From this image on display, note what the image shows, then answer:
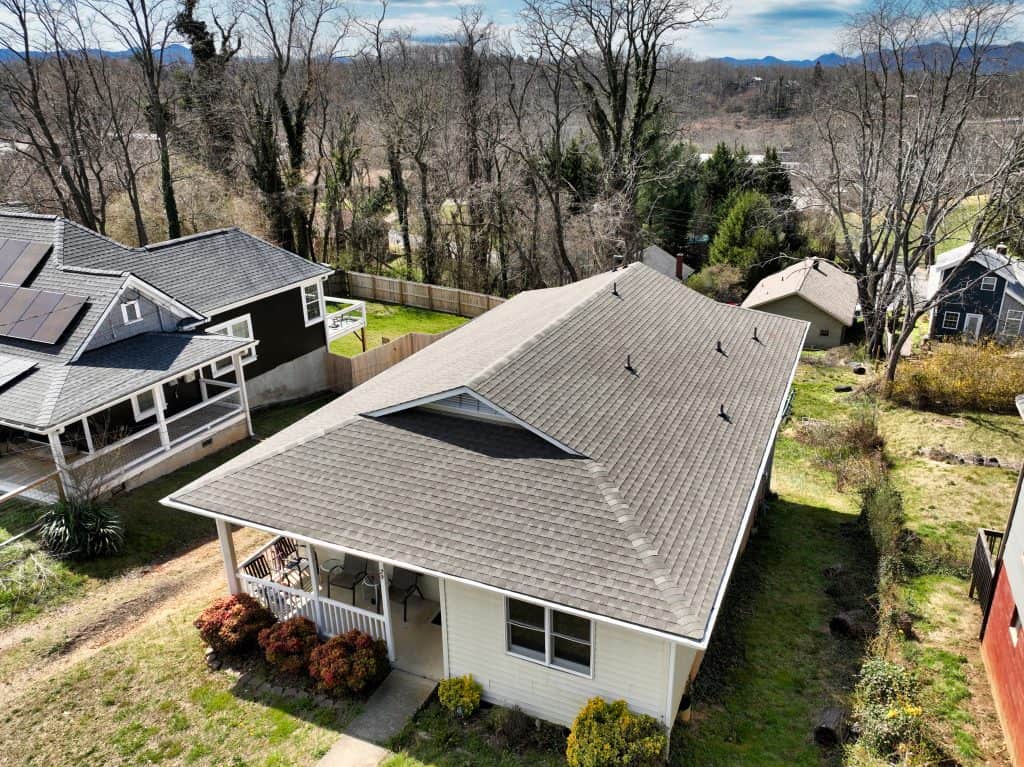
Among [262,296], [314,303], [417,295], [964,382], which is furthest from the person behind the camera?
[417,295]

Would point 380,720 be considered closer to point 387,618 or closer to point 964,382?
point 387,618

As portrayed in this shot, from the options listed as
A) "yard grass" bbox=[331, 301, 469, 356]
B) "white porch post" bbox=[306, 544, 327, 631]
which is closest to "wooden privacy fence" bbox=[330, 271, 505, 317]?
"yard grass" bbox=[331, 301, 469, 356]

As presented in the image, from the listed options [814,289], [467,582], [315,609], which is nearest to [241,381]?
[315,609]

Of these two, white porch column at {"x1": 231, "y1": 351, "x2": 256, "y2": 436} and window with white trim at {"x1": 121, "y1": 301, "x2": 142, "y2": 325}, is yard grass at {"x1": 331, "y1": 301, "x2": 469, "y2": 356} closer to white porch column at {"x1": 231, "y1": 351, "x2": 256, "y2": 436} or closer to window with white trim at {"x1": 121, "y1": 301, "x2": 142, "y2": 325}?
white porch column at {"x1": 231, "y1": 351, "x2": 256, "y2": 436}

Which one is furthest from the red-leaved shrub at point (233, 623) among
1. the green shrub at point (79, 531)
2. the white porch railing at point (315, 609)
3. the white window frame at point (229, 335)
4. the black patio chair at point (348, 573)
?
the white window frame at point (229, 335)

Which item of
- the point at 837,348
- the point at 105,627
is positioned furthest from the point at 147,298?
the point at 837,348

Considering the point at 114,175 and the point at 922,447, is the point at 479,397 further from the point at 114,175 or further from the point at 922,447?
the point at 114,175
